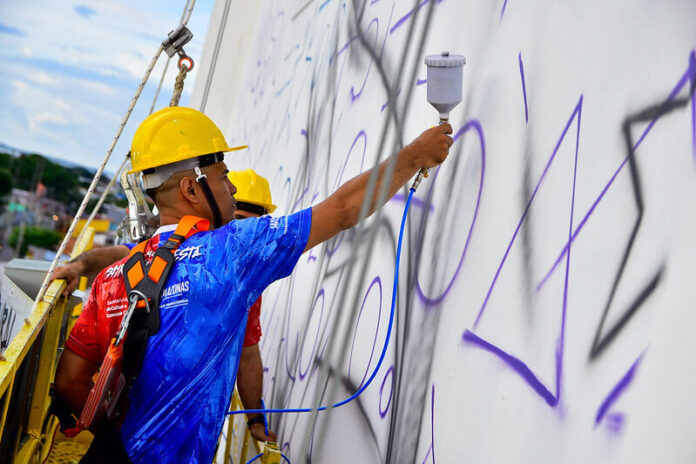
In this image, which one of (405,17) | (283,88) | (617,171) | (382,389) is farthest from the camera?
(283,88)

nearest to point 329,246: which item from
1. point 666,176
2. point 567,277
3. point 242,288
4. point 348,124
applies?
point 348,124

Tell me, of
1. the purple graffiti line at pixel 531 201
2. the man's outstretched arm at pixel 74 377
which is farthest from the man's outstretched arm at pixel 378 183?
the man's outstretched arm at pixel 74 377

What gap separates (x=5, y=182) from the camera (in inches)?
2020

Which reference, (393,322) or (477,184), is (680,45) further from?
(393,322)

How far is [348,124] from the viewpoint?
10.1ft

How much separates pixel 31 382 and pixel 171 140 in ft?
4.08

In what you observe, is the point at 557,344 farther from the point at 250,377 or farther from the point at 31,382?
the point at 31,382

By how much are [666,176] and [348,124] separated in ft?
6.54

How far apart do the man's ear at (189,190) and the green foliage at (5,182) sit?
55040 millimetres

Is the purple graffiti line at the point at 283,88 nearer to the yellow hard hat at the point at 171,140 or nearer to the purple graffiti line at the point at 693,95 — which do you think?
the yellow hard hat at the point at 171,140

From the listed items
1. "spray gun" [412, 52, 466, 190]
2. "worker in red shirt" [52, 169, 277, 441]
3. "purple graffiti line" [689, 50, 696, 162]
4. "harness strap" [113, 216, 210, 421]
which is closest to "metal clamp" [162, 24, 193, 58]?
"worker in red shirt" [52, 169, 277, 441]

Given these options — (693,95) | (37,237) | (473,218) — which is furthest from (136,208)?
(37,237)

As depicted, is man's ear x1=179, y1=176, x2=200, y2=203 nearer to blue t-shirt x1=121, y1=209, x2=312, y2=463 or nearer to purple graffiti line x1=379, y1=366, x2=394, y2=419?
blue t-shirt x1=121, y1=209, x2=312, y2=463

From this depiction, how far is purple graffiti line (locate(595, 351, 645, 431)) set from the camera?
1.19 m
